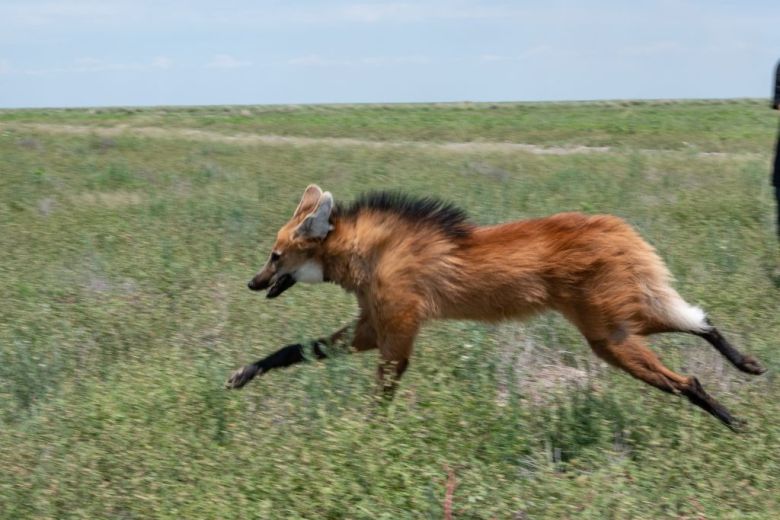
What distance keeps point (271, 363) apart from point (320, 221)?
87 cm

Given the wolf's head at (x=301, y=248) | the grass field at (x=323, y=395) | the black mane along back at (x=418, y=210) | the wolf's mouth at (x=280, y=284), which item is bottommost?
the grass field at (x=323, y=395)

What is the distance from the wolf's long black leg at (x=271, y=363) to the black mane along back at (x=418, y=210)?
0.85m

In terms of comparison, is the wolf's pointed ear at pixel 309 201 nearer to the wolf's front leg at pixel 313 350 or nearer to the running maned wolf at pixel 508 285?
the running maned wolf at pixel 508 285

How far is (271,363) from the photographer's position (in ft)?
17.7

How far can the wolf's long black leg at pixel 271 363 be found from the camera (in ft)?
17.5

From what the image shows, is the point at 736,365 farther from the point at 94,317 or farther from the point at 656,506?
the point at 94,317

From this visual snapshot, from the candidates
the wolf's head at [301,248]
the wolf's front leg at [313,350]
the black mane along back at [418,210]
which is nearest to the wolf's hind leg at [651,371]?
the black mane along back at [418,210]

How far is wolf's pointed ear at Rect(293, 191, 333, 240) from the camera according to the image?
18.3 feet

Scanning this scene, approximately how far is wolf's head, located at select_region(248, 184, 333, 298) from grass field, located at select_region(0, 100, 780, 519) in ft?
1.21

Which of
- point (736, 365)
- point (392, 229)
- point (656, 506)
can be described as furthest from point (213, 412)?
point (736, 365)

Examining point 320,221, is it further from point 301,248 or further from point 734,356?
point 734,356

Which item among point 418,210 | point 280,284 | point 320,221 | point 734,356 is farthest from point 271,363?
point 734,356

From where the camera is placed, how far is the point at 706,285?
7.20 meters

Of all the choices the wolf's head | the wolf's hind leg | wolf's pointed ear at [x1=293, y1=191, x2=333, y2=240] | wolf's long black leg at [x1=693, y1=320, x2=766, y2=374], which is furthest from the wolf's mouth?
wolf's long black leg at [x1=693, y1=320, x2=766, y2=374]
